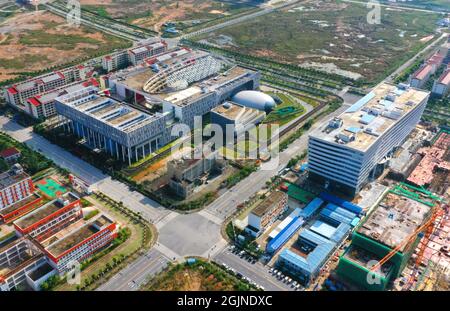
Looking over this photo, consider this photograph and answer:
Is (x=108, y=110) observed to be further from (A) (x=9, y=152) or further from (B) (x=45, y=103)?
(A) (x=9, y=152)

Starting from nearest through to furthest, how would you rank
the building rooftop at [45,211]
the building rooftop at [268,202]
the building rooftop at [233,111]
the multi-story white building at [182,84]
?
1. the building rooftop at [45,211]
2. the building rooftop at [268,202]
3. the building rooftop at [233,111]
4. the multi-story white building at [182,84]

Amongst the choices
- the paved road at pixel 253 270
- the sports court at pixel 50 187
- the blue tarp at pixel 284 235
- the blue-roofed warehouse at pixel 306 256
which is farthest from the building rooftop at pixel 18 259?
the blue-roofed warehouse at pixel 306 256

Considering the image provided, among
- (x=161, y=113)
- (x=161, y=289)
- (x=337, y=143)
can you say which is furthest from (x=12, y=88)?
(x=337, y=143)

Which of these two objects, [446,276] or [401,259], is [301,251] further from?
[446,276]

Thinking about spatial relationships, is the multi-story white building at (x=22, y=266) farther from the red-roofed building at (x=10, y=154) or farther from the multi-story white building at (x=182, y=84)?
the multi-story white building at (x=182, y=84)

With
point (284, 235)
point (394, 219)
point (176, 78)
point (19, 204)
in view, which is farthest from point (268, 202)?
point (176, 78)
